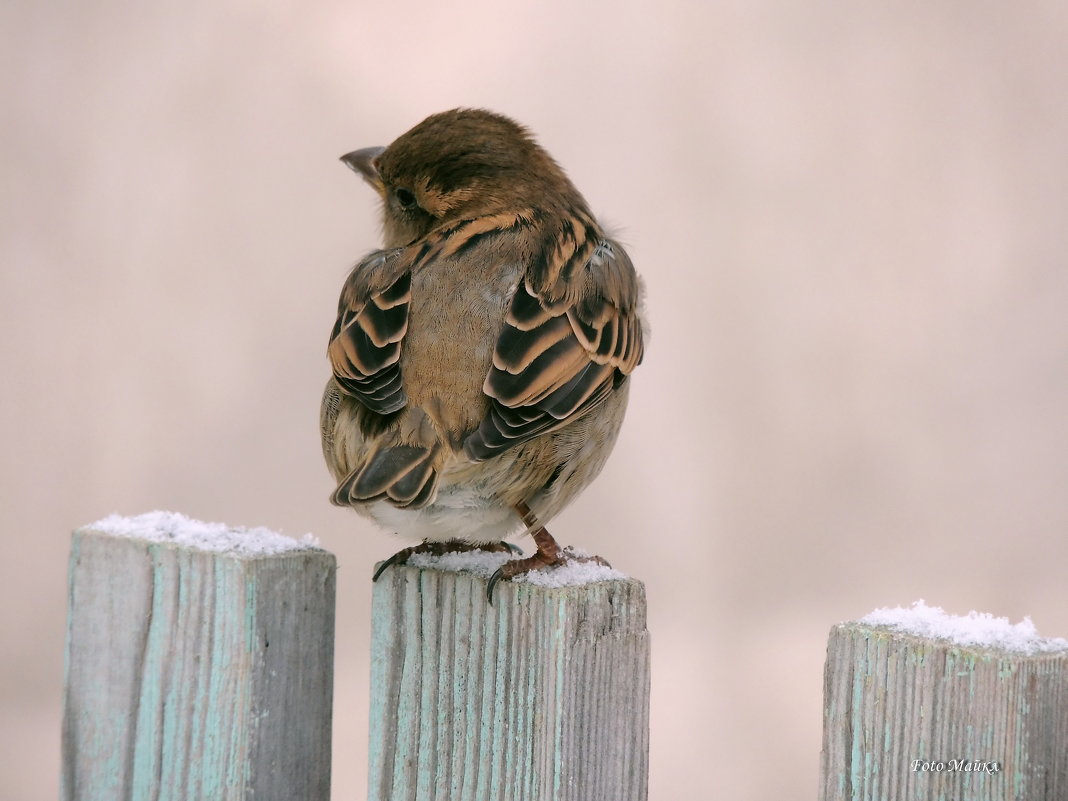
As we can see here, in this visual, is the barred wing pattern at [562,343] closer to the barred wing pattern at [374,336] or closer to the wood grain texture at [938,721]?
the barred wing pattern at [374,336]

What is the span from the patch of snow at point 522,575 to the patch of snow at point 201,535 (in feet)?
0.86

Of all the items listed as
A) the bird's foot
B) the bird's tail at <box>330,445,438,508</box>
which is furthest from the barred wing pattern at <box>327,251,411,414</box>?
the bird's foot

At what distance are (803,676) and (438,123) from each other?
2.74 m

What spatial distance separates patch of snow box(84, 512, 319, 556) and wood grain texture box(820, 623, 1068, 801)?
106 centimetres

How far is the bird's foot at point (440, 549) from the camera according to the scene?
2892mm

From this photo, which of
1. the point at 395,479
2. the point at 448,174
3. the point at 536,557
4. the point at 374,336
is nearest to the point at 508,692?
the point at 536,557

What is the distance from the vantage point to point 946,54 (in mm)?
6121

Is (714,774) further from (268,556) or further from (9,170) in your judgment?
(9,170)

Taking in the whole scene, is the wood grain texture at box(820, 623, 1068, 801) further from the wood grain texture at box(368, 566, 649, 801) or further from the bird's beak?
the bird's beak

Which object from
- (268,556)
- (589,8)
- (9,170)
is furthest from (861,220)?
(268,556)

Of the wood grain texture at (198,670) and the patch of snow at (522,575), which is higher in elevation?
the patch of snow at (522,575)

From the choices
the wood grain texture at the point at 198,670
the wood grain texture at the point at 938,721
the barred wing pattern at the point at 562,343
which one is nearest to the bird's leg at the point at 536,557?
the barred wing pattern at the point at 562,343

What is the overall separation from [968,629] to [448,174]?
2.28 meters

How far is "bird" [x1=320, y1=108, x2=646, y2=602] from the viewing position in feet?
10.6
